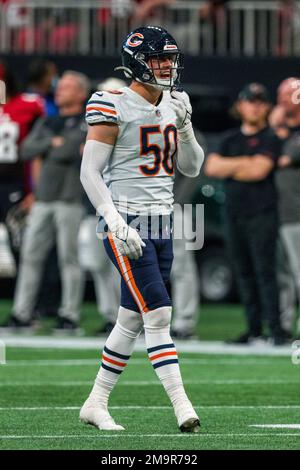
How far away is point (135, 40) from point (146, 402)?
222cm

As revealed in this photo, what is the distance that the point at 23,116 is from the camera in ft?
43.9

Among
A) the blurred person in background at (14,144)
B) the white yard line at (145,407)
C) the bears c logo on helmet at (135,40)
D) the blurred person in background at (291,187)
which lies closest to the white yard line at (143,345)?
the blurred person in background at (291,187)

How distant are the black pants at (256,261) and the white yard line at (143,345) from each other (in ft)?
0.94

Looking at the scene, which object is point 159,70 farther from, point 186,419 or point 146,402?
point 146,402

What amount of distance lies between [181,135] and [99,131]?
1.55 feet

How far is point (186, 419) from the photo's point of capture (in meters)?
6.56

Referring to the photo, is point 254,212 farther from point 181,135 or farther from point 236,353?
point 181,135

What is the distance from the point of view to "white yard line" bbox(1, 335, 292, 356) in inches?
438

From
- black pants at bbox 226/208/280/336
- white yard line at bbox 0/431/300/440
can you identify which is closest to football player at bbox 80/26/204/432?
white yard line at bbox 0/431/300/440

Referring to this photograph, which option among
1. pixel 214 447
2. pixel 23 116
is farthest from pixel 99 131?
pixel 23 116

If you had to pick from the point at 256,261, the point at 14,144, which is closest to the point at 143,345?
the point at 256,261

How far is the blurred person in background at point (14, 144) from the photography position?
13.4 meters

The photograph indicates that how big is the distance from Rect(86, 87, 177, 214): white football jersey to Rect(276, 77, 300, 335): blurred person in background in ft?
15.2

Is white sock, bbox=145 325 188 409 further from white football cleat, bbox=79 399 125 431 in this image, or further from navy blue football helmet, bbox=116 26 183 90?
navy blue football helmet, bbox=116 26 183 90
